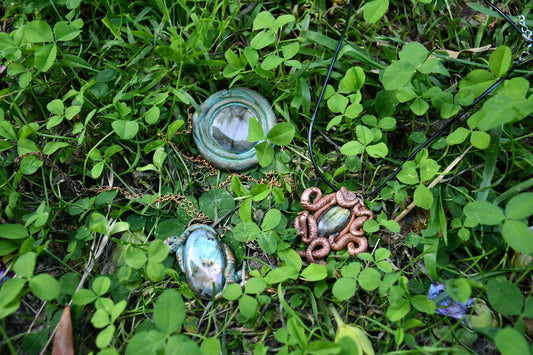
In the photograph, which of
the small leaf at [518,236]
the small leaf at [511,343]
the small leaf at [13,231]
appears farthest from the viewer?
the small leaf at [13,231]

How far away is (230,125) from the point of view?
2.01m

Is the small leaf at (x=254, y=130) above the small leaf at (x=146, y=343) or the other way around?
above

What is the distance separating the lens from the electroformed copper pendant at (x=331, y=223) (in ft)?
5.67

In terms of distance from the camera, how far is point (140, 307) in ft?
5.40

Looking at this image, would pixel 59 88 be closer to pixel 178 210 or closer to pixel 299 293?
pixel 178 210

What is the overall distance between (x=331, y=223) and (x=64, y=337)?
1.12 metres

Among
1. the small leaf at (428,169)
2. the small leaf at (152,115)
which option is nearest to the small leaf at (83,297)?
the small leaf at (152,115)

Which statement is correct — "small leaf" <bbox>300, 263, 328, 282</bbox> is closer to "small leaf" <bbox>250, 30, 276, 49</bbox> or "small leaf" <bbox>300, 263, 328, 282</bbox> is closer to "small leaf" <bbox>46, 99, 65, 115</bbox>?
"small leaf" <bbox>250, 30, 276, 49</bbox>

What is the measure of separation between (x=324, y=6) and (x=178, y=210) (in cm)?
128

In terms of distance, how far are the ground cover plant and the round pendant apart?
2.8 inches

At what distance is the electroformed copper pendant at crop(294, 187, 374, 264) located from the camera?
1729 mm

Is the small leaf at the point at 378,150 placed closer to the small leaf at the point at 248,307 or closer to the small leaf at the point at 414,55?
the small leaf at the point at 414,55

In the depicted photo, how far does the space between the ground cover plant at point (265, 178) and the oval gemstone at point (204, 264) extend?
→ 2.3 inches

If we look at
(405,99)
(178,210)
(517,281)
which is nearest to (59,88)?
(178,210)
